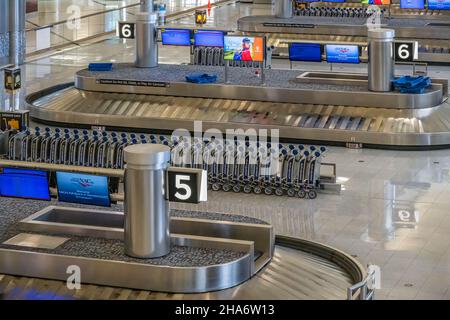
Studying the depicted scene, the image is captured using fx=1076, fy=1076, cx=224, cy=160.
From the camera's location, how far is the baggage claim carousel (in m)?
24.0

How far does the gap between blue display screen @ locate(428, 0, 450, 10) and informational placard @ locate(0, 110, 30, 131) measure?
2291cm

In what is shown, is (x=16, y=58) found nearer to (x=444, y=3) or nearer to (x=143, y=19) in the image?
(x=143, y=19)

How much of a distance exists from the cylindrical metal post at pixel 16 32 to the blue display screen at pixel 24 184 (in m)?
18.1

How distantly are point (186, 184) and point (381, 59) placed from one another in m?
12.9

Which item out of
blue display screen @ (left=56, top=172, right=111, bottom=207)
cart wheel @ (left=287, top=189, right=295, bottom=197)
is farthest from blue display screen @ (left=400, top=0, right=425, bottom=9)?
blue display screen @ (left=56, top=172, right=111, bottom=207)

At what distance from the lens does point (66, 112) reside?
1019 inches

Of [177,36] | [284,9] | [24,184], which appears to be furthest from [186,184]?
[284,9]

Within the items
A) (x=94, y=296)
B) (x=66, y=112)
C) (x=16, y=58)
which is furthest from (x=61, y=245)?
(x=16, y=58)

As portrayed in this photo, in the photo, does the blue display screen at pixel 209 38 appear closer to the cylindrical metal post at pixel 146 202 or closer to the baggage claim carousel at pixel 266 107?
the baggage claim carousel at pixel 266 107

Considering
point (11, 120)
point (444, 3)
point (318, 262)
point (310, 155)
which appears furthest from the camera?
point (444, 3)

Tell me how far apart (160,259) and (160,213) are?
58cm

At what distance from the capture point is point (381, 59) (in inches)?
959

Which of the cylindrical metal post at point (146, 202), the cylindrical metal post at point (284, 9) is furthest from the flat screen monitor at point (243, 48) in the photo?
the cylindrical metal post at point (284, 9)

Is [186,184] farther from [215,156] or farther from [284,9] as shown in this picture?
[284,9]
